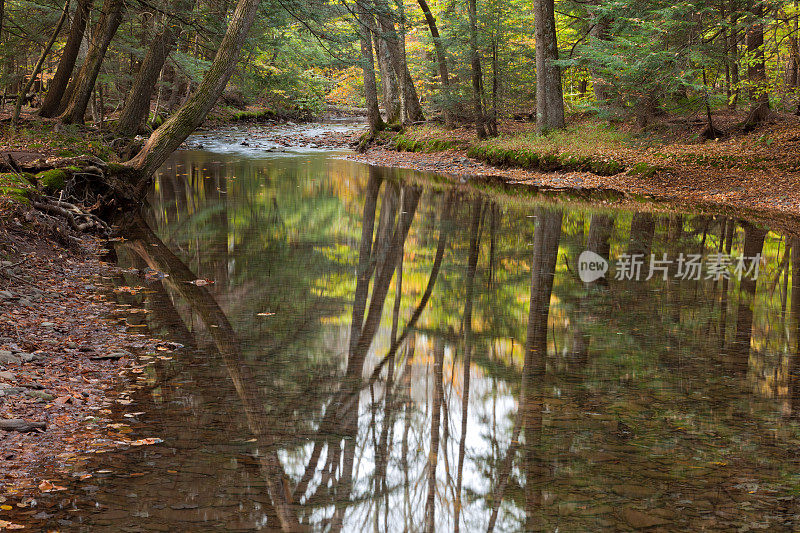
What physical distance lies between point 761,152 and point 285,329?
1289 centimetres

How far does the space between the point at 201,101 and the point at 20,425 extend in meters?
8.98

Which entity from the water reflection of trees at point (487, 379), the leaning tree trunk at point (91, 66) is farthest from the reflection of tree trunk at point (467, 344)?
the leaning tree trunk at point (91, 66)

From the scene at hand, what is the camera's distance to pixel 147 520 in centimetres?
308

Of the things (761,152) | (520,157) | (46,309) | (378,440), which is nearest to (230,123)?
(520,157)

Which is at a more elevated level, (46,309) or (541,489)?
(46,309)

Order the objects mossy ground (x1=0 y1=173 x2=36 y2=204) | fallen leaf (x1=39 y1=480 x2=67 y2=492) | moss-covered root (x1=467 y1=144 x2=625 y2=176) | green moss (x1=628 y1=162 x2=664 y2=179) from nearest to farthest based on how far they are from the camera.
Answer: fallen leaf (x1=39 y1=480 x2=67 y2=492), mossy ground (x1=0 y1=173 x2=36 y2=204), green moss (x1=628 y1=162 x2=664 y2=179), moss-covered root (x1=467 y1=144 x2=625 y2=176)

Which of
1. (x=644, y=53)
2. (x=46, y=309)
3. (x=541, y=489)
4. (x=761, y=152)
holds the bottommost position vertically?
(x=541, y=489)

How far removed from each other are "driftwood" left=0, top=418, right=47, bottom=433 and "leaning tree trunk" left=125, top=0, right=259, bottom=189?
28.7 ft

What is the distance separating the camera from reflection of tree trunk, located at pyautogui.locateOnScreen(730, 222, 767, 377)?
209 inches

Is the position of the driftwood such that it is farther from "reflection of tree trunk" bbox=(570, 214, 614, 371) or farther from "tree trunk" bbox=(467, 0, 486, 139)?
"tree trunk" bbox=(467, 0, 486, 139)

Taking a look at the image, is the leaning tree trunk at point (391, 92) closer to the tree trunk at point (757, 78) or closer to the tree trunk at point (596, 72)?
the tree trunk at point (596, 72)

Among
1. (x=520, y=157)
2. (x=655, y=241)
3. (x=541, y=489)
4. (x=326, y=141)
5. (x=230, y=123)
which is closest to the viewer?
(x=541, y=489)

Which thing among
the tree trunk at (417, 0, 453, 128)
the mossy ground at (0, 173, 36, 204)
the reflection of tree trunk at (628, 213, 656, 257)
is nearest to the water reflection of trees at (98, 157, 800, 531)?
the reflection of tree trunk at (628, 213, 656, 257)

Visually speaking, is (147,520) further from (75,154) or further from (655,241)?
(75,154)
